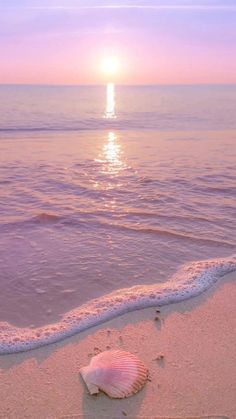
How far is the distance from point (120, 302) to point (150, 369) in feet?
3.62

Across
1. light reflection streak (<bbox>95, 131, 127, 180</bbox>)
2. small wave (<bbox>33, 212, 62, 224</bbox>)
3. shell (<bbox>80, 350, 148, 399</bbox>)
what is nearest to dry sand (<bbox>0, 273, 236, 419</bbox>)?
shell (<bbox>80, 350, 148, 399</bbox>)

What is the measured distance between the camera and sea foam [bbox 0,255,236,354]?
3961 millimetres

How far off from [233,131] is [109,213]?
1330cm

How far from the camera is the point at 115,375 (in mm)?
3365

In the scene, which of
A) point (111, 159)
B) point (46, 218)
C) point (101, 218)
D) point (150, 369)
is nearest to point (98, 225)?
point (101, 218)

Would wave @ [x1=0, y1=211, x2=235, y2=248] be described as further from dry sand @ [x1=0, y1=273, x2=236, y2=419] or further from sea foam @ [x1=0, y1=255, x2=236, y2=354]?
dry sand @ [x1=0, y1=273, x2=236, y2=419]

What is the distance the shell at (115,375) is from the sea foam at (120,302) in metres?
0.63

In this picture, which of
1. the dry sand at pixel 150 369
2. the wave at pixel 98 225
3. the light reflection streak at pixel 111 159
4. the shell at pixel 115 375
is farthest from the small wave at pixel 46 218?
the shell at pixel 115 375

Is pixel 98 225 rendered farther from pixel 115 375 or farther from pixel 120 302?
pixel 115 375

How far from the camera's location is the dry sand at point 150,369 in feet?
10.3

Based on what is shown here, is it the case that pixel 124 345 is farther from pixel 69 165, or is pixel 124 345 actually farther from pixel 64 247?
pixel 69 165

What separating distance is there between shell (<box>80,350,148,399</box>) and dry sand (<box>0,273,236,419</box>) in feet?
0.17

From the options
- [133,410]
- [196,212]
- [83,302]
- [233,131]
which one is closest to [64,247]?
[83,302]

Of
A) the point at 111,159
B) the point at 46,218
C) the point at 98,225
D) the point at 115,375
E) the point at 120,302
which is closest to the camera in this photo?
the point at 115,375
